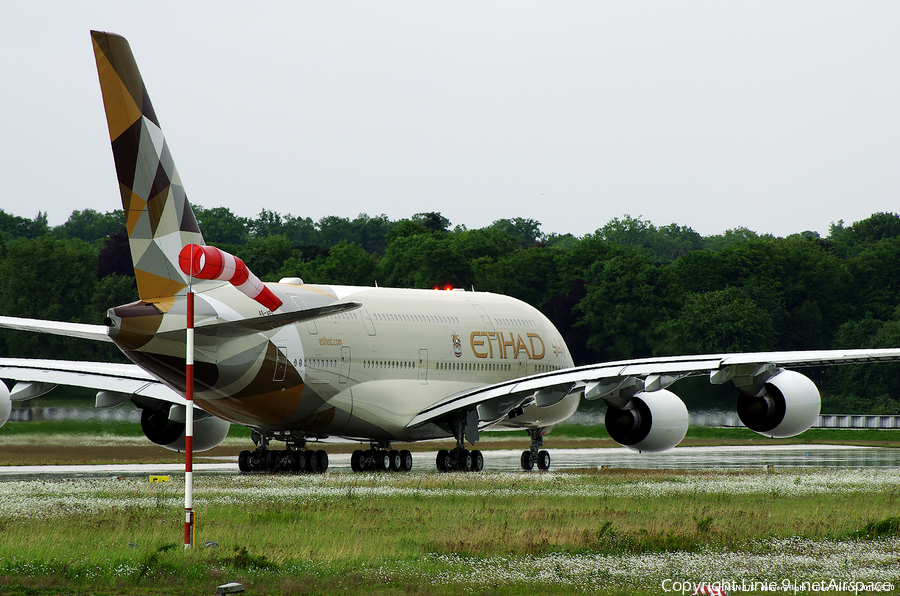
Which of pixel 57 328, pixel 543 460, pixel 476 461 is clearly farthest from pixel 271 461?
pixel 543 460

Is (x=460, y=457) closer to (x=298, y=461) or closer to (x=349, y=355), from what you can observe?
(x=298, y=461)

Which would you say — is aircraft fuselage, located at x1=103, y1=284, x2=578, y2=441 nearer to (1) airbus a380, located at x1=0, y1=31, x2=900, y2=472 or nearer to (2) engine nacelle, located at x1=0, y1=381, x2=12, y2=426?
(1) airbus a380, located at x1=0, y1=31, x2=900, y2=472

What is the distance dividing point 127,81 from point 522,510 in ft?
33.3

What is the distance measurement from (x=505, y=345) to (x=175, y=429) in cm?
963

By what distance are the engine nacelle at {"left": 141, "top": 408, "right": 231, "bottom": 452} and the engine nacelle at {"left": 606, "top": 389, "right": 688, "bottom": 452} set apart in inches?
370

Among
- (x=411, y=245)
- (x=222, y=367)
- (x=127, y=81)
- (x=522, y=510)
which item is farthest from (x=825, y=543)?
(x=411, y=245)

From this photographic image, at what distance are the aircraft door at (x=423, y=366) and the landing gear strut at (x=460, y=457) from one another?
50.0 inches

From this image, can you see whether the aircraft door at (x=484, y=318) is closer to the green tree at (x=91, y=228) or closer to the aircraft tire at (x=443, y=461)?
the aircraft tire at (x=443, y=461)

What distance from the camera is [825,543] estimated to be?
16.0m

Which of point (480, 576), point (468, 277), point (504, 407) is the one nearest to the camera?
point (480, 576)

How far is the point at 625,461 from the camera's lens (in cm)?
3641

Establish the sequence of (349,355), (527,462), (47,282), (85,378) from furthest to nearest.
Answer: (47,282) → (527,462) → (85,378) → (349,355)

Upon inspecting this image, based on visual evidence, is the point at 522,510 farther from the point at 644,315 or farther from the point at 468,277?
the point at 468,277

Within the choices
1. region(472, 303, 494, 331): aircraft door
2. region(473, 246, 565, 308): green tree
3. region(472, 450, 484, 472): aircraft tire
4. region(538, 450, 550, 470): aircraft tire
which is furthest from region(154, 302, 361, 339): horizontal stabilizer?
region(473, 246, 565, 308): green tree
